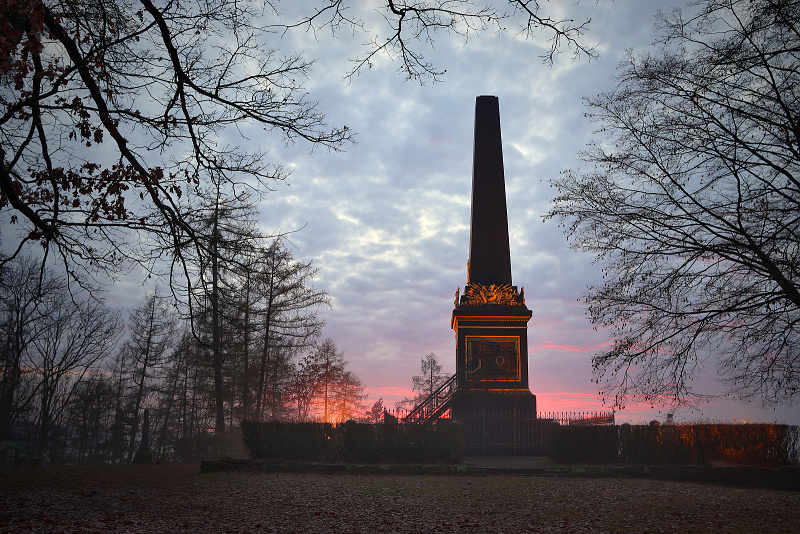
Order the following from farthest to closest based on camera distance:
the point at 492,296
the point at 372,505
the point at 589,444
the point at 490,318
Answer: the point at 492,296
the point at 490,318
the point at 589,444
the point at 372,505

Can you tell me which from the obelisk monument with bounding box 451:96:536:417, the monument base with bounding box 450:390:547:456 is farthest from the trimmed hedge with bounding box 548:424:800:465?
the obelisk monument with bounding box 451:96:536:417

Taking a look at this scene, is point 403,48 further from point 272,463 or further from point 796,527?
point 272,463

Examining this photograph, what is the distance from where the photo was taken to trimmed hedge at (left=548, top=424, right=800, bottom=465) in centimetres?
1477

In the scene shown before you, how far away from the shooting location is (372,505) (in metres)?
9.46

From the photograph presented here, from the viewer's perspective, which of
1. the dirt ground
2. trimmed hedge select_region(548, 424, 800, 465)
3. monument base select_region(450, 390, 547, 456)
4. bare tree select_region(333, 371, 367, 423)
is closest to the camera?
the dirt ground

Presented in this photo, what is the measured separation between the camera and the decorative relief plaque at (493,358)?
23.2 meters

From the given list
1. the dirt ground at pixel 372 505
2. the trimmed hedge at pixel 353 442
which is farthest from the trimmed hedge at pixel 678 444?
the trimmed hedge at pixel 353 442

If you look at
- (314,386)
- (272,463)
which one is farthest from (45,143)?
(314,386)

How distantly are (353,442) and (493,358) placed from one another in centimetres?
895

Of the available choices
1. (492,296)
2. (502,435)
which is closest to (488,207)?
(492,296)

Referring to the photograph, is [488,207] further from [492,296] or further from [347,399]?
[347,399]

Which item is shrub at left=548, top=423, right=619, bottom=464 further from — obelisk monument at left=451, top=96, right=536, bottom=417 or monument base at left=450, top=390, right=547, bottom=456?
obelisk monument at left=451, top=96, right=536, bottom=417

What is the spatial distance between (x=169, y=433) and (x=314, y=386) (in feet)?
38.4

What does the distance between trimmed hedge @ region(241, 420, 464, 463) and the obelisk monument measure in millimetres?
5558
